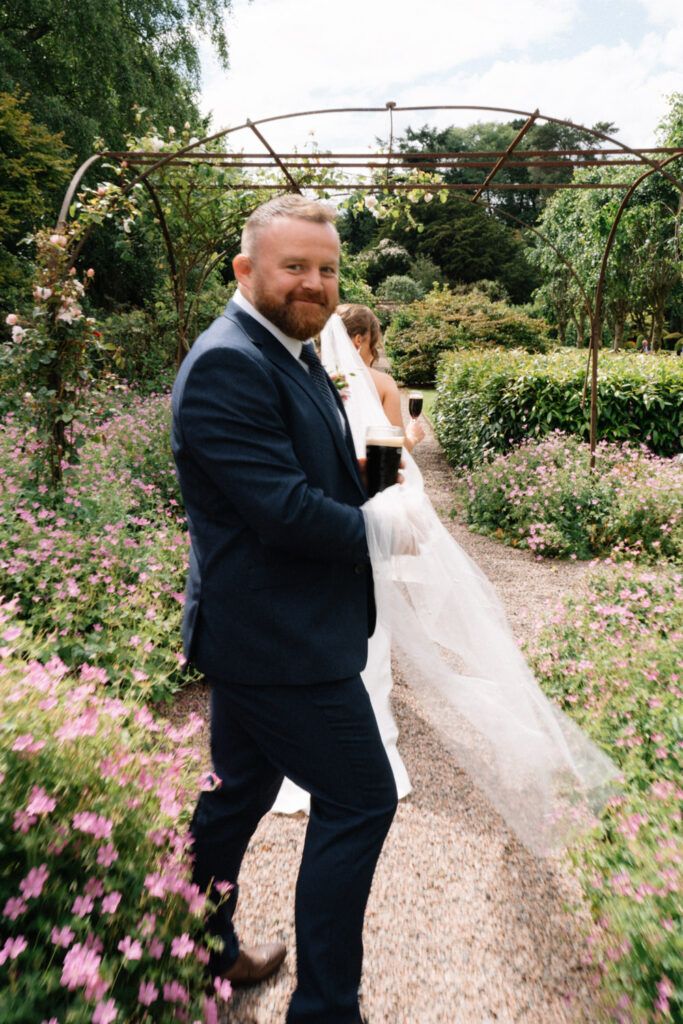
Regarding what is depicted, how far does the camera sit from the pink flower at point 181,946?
1.32 meters

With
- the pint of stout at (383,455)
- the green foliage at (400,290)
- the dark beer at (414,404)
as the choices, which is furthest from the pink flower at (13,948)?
the green foliage at (400,290)

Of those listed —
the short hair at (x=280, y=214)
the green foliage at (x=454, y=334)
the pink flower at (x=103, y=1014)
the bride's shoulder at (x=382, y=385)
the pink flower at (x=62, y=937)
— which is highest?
the short hair at (x=280, y=214)

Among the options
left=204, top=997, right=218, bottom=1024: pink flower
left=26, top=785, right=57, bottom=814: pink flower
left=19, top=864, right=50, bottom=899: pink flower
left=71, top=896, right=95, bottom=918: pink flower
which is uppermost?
left=26, top=785, right=57, bottom=814: pink flower

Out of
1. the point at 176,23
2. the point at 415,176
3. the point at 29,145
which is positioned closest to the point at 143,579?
the point at 415,176

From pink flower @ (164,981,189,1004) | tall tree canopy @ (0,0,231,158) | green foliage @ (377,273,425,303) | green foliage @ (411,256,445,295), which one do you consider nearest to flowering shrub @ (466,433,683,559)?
pink flower @ (164,981,189,1004)

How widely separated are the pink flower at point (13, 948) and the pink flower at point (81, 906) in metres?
0.10

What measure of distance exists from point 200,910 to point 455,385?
908cm

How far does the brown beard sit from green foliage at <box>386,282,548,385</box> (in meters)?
15.6

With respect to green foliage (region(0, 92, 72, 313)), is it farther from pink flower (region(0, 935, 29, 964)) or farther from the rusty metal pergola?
pink flower (region(0, 935, 29, 964))

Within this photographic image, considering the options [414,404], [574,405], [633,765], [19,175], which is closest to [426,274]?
[19,175]

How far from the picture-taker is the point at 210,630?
1.49 metres

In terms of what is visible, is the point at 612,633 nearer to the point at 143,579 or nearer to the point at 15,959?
the point at 143,579

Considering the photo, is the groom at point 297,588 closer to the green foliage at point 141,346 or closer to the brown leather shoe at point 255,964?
the brown leather shoe at point 255,964

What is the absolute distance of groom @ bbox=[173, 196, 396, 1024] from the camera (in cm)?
136
